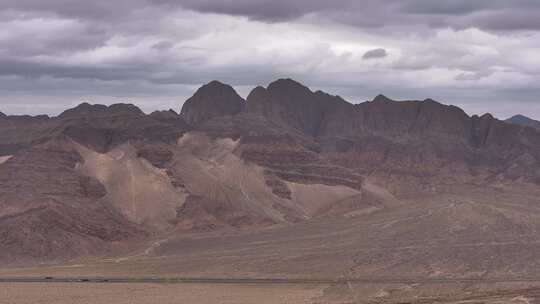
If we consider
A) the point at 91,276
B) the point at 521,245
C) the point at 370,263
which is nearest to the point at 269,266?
the point at 370,263

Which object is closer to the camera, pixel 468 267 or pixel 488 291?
pixel 488 291

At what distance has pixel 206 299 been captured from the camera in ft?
466

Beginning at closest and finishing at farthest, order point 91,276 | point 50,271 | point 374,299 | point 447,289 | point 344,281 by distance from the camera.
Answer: point 374,299 → point 447,289 → point 344,281 → point 91,276 → point 50,271

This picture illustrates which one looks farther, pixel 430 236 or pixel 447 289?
pixel 430 236

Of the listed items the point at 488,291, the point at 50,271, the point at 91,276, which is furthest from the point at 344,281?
the point at 50,271

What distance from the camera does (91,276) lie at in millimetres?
177875

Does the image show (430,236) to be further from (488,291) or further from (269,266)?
(488,291)

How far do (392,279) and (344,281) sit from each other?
8147mm

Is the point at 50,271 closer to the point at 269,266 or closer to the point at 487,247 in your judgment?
the point at 269,266

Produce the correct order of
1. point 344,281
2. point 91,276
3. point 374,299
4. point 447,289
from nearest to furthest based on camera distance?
point 374,299
point 447,289
point 344,281
point 91,276

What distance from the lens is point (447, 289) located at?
150 m

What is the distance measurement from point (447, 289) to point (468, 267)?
2193 centimetres

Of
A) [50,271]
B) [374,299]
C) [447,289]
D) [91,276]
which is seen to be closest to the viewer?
[374,299]

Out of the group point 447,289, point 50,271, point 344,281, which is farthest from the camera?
point 50,271
